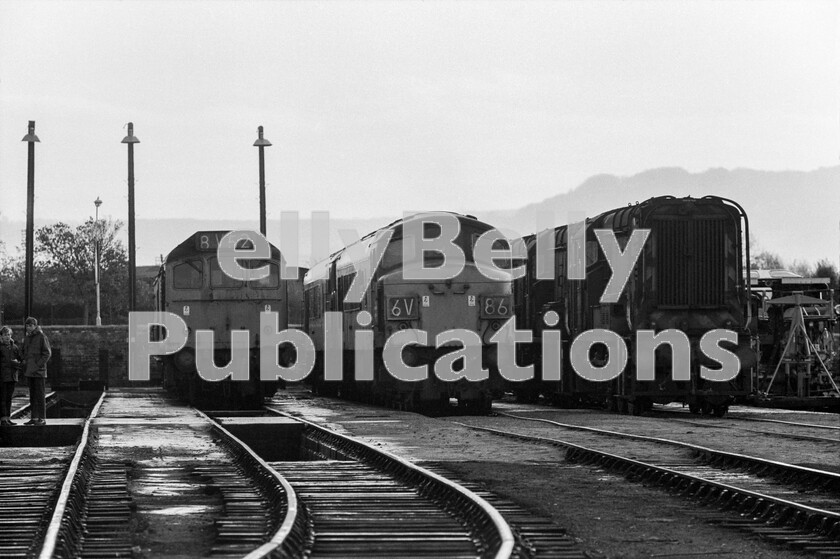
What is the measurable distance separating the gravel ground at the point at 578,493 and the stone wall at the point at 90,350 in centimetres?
3095

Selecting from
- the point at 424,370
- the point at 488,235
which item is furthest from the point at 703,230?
the point at 424,370

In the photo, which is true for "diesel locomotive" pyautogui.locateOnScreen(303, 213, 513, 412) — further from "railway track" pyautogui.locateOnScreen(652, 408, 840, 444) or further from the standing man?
the standing man

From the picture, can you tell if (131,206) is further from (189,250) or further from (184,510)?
(184,510)

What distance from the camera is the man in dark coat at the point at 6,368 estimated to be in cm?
2038

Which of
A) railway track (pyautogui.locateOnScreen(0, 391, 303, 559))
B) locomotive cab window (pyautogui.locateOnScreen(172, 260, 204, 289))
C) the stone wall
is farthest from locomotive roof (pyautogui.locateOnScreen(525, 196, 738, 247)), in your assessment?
the stone wall

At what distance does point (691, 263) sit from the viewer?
23.7 metres

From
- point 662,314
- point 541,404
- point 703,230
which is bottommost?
point 541,404

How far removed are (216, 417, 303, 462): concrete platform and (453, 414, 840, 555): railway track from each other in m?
4.12

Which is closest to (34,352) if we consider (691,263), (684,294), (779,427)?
(684,294)

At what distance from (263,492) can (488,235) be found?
13.3 metres

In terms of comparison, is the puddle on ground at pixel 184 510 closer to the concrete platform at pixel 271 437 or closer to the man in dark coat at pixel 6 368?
the concrete platform at pixel 271 437

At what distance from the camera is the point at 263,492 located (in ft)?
40.1

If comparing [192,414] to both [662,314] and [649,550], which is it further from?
[649,550]

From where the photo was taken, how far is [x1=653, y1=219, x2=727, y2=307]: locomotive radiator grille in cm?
2356
